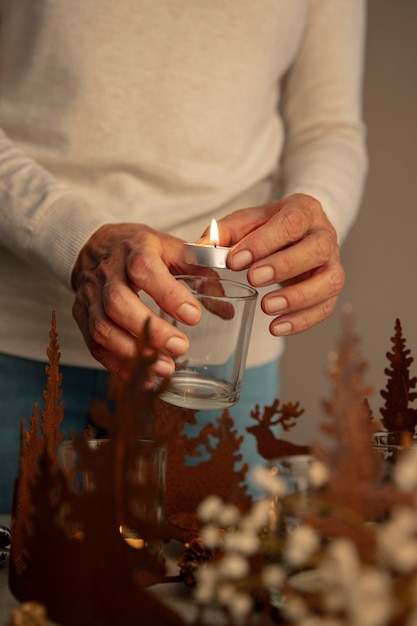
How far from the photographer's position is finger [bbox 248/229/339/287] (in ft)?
2.24

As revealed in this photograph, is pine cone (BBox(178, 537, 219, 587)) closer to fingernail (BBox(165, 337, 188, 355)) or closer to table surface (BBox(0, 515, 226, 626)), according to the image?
table surface (BBox(0, 515, 226, 626))

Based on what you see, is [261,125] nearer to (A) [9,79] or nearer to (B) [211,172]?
(B) [211,172]

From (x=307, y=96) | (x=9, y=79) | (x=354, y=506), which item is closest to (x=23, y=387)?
(x=9, y=79)

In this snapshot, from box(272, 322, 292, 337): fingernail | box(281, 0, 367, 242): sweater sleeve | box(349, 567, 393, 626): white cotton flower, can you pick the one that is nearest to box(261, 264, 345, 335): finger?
box(272, 322, 292, 337): fingernail

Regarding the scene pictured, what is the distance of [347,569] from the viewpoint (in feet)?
0.84

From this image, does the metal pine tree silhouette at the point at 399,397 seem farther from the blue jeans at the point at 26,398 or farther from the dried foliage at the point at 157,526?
the blue jeans at the point at 26,398

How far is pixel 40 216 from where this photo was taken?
83 cm

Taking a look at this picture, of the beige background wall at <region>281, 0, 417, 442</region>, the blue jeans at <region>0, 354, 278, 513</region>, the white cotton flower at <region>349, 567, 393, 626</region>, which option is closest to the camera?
the white cotton flower at <region>349, 567, 393, 626</region>

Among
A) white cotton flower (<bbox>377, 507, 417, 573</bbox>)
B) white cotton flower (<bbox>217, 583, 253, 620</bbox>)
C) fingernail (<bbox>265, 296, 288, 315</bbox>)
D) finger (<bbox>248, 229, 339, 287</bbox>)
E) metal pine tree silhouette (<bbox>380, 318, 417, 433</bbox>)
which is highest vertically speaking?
finger (<bbox>248, 229, 339, 287</bbox>)

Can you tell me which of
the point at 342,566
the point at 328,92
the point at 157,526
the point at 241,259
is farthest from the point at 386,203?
the point at 342,566

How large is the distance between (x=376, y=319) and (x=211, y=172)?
3.16 ft

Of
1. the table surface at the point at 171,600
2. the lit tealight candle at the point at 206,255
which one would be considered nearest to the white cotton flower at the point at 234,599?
the table surface at the point at 171,600

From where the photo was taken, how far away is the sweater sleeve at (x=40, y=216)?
2.63 ft

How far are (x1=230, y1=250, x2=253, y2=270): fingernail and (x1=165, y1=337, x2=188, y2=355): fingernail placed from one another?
0.08 meters
